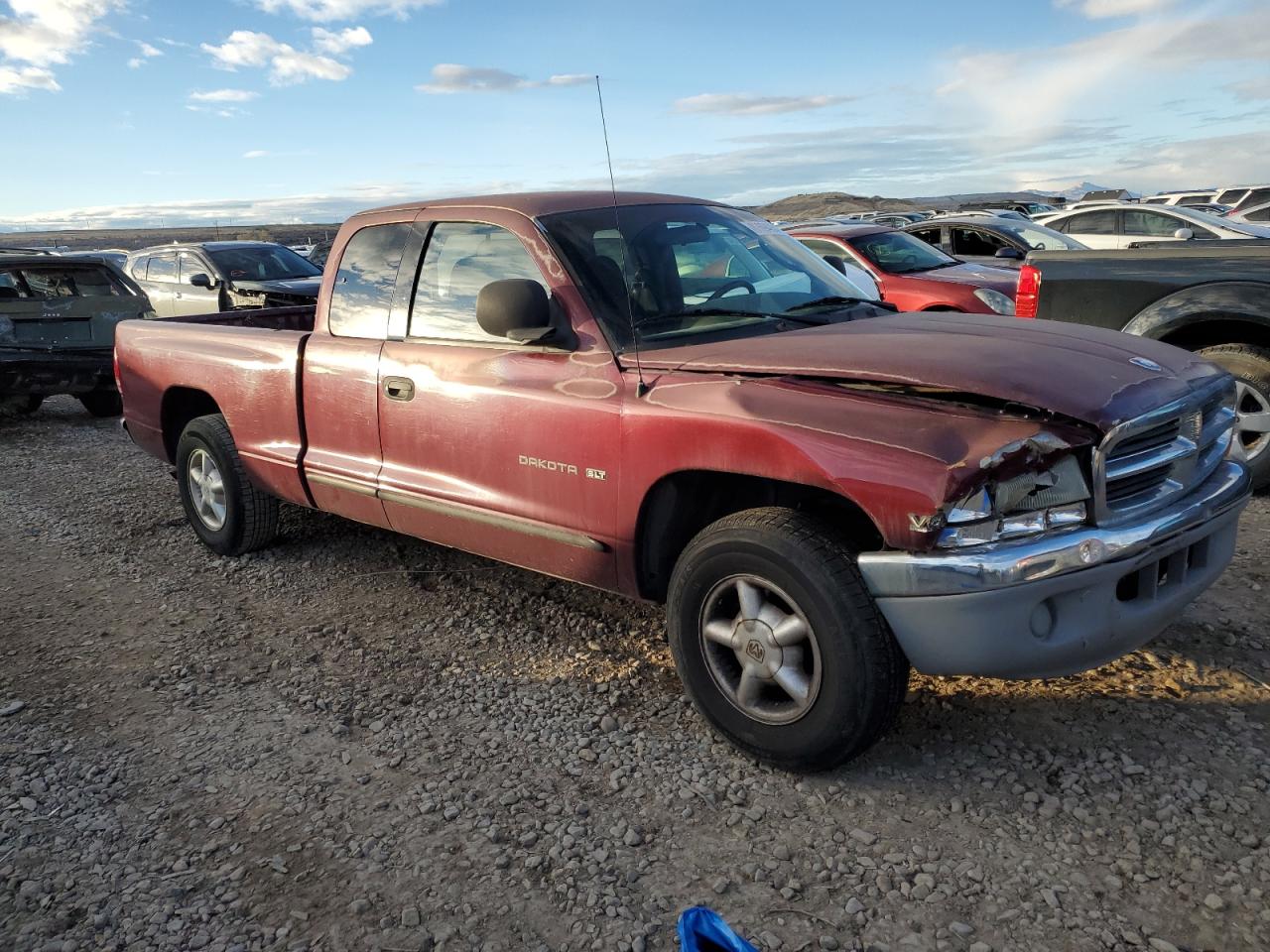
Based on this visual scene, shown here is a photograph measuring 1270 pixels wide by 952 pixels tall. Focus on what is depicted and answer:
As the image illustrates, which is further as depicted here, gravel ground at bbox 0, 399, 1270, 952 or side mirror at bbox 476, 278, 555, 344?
side mirror at bbox 476, 278, 555, 344

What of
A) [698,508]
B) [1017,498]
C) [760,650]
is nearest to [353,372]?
[698,508]

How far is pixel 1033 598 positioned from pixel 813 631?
0.60 m

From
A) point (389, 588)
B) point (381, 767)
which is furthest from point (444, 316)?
point (381, 767)

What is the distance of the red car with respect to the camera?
8.85 m

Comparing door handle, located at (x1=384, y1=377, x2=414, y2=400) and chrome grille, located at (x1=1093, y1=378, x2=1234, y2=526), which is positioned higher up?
door handle, located at (x1=384, y1=377, x2=414, y2=400)

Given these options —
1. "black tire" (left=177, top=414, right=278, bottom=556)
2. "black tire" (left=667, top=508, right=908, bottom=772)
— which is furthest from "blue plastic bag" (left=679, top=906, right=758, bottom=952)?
"black tire" (left=177, top=414, right=278, bottom=556)

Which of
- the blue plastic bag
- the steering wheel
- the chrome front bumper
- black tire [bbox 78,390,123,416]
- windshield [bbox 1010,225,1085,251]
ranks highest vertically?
the steering wheel

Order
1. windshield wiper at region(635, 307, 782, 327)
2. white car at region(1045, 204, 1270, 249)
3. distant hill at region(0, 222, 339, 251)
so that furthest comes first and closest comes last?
distant hill at region(0, 222, 339, 251) → white car at region(1045, 204, 1270, 249) → windshield wiper at region(635, 307, 782, 327)

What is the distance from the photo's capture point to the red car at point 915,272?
8.85 metres

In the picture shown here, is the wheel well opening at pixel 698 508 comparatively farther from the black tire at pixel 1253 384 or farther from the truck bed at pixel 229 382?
the black tire at pixel 1253 384

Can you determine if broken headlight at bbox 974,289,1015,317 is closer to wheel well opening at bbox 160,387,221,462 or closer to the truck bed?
the truck bed

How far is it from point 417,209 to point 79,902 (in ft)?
9.44

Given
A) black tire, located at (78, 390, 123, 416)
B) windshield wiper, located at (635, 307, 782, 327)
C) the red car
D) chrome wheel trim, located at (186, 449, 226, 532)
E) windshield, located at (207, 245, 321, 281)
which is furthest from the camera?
windshield, located at (207, 245, 321, 281)

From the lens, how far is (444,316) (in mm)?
4066
